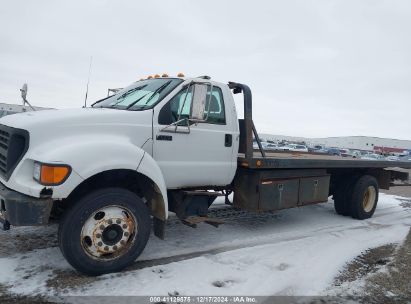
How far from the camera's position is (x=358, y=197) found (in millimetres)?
7750

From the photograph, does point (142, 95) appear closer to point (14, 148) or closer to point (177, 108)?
point (177, 108)

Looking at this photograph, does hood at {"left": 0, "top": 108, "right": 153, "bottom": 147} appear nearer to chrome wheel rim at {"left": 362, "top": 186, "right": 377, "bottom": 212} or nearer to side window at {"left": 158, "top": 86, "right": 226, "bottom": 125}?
side window at {"left": 158, "top": 86, "right": 226, "bottom": 125}

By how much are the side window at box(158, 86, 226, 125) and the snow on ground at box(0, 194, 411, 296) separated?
1803mm

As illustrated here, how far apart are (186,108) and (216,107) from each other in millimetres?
584

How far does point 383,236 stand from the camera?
21.0ft

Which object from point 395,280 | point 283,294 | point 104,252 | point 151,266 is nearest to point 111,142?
point 104,252

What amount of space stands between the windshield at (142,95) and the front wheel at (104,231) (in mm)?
1289

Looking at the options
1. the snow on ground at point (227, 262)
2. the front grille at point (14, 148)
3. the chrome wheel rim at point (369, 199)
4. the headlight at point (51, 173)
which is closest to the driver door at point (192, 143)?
the snow on ground at point (227, 262)

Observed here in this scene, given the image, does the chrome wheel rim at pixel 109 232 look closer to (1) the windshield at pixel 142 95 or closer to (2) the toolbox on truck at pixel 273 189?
(1) the windshield at pixel 142 95

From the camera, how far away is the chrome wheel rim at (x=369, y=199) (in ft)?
26.7

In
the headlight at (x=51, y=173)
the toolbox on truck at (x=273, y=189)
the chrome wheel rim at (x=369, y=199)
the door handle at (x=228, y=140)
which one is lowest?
the chrome wheel rim at (x=369, y=199)

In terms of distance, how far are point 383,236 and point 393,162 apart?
8.68 feet

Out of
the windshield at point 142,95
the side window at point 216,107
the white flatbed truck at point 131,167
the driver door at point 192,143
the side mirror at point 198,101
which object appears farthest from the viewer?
the side window at point 216,107

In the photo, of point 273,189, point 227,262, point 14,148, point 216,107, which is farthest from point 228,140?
point 14,148
